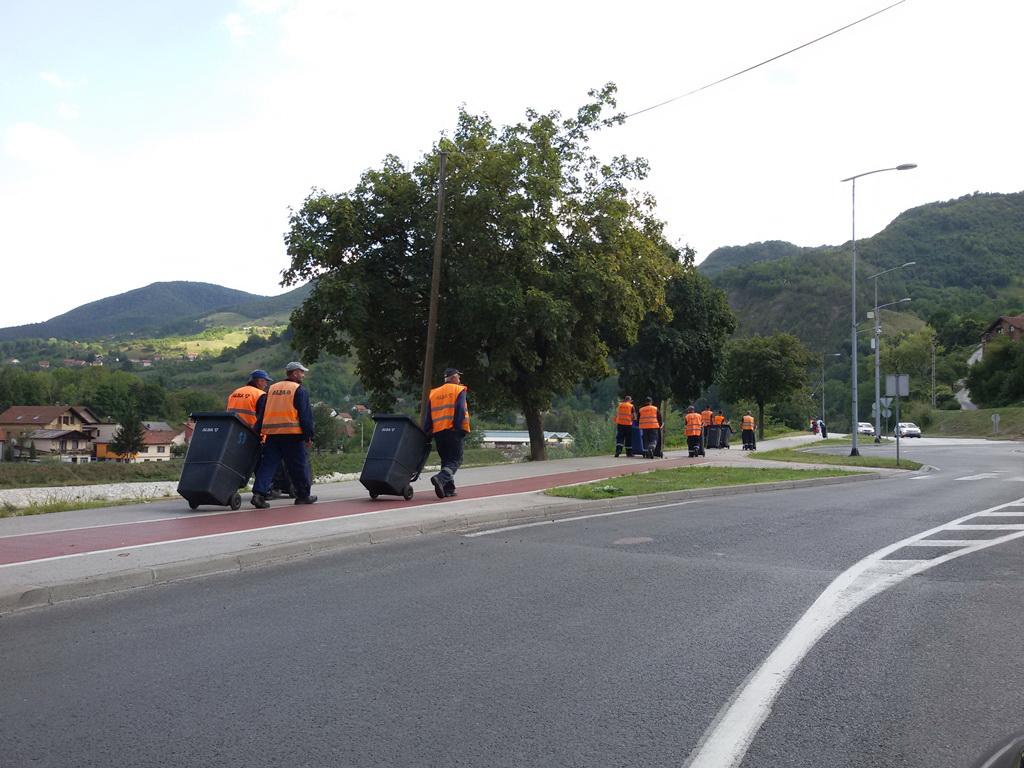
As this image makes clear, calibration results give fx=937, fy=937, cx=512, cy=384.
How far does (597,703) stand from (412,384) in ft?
76.6

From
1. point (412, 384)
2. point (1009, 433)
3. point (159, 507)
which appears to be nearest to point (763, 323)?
point (1009, 433)

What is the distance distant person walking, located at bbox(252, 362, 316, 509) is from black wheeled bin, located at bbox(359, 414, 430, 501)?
0.91 m

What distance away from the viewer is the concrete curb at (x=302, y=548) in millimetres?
6728

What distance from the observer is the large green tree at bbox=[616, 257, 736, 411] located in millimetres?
42906

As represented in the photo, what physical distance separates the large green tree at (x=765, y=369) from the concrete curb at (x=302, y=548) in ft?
145

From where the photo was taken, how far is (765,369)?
190 feet

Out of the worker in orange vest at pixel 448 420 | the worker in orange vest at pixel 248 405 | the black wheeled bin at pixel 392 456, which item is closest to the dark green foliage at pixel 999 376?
the worker in orange vest at pixel 448 420

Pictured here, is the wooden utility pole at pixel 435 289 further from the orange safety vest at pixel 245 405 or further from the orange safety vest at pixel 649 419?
the orange safety vest at pixel 245 405

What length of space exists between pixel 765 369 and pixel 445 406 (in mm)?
47971

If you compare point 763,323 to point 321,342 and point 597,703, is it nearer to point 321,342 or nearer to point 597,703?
point 321,342

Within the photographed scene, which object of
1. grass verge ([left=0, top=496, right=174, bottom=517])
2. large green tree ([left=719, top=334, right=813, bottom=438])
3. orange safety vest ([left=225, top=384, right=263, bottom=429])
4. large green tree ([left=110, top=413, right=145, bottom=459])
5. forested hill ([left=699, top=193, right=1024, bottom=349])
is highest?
forested hill ([left=699, top=193, right=1024, bottom=349])

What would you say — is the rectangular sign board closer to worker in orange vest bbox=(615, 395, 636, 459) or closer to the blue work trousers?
worker in orange vest bbox=(615, 395, 636, 459)

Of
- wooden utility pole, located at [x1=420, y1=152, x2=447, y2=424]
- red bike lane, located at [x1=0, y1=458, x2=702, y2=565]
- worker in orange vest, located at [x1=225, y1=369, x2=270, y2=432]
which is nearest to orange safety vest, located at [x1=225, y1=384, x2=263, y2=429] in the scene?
worker in orange vest, located at [x1=225, y1=369, x2=270, y2=432]

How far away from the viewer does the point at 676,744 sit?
3.90 m
